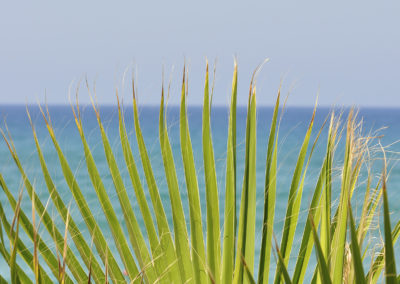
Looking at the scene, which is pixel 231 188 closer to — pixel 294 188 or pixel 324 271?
pixel 294 188

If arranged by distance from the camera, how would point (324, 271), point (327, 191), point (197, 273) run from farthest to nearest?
point (197, 273), point (327, 191), point (324, 271)

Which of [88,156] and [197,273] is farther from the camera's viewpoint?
[88,156]

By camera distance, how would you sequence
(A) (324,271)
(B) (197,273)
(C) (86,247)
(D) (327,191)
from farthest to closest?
(C) (86,247)
(B) (197,273)
(D) (327,191)
(A) (324,271)

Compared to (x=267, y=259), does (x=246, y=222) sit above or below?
above

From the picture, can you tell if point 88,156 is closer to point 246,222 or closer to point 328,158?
point 246,222

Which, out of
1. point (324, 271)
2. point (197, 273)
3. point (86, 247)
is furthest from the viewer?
point (86, 247)

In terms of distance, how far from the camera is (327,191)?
1.16 metres

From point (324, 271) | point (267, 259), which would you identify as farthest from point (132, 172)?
point (324, 271)

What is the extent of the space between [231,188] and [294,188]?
22cm

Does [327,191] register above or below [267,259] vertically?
above

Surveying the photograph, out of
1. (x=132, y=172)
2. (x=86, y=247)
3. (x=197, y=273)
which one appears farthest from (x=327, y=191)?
(x=86, y=247)

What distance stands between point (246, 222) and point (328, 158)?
0.77ft

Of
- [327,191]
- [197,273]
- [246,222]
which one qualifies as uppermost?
[327,191]

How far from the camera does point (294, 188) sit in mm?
1479
